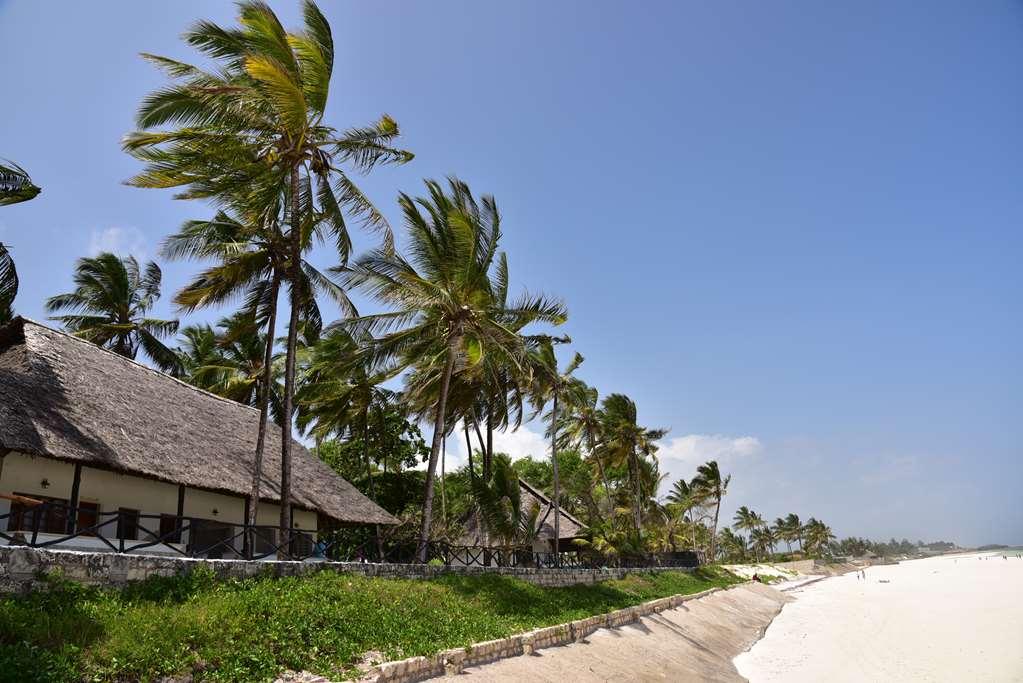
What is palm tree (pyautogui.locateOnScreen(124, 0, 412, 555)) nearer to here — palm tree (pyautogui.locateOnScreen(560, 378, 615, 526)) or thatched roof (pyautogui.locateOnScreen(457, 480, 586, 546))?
thatched roof (pyautogui.locateOnScreen(457, 480, 586, 546))

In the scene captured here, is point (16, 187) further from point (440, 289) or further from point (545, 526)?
point (545, 526)

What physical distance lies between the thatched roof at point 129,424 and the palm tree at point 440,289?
4231mm

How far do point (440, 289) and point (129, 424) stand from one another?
772cm

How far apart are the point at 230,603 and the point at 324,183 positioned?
10330 millimetres

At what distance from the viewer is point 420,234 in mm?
18188

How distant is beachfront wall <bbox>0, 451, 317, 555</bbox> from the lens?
13148mm

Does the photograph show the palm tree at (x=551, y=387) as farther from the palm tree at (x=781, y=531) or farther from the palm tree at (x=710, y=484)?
the palm tree at (x=781, y=531)

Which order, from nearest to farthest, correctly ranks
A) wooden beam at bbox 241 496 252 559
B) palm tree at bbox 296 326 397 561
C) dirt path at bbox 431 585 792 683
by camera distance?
1. dirt path at bbox 431 585 792 683
2. wooden beam at bbox 241 496 252 559
3. palm tree at bbox 296 326 397 561

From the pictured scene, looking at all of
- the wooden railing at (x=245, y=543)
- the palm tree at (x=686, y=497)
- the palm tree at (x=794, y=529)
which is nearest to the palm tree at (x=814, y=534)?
the palm tree at (x=794, y=529)

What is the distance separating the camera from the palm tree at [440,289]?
17.8 m

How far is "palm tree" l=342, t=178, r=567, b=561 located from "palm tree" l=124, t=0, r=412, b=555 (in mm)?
2261

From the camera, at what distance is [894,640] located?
24.2m

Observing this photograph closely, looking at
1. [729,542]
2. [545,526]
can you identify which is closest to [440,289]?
[545,526]

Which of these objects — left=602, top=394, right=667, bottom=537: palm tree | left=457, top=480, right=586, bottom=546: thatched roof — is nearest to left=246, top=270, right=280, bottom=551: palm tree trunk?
left=457, top=480, right=586, bottom=546: thatched roof
